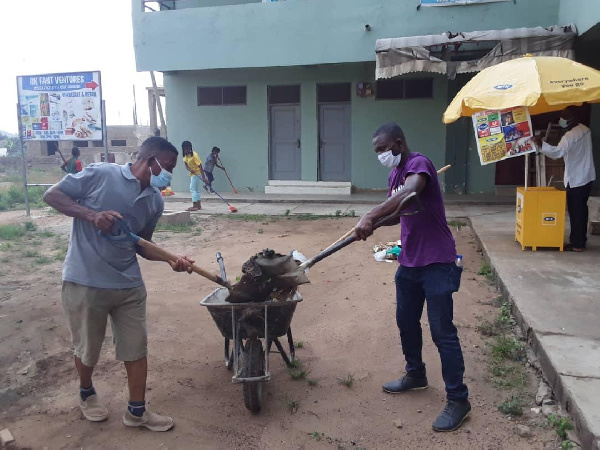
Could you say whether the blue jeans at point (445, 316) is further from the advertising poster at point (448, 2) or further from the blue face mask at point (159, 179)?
the advertising poster at point (448, 2)

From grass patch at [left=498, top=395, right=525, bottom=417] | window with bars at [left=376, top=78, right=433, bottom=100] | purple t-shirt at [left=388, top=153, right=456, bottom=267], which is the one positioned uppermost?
window with bars at [left=376, top=78, right=433, bottom=100]

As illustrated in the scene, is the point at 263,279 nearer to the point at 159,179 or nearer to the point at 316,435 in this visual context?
the point at 159,179

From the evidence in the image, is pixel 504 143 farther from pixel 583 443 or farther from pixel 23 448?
pixel 23 448

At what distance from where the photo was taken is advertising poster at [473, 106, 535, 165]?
6.18 meters

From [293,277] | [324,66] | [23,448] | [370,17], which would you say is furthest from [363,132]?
[23,448]

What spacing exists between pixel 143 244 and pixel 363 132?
1129cm

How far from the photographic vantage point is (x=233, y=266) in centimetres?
700

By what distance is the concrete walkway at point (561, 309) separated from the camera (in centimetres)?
294

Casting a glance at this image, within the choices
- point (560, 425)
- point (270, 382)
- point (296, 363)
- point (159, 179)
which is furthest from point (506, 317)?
point (159, 179)

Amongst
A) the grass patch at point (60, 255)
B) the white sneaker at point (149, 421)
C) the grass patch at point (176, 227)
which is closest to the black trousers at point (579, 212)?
the white sneaker at point (149, 421)

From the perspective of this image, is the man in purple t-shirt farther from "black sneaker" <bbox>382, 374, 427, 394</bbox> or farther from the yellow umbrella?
the yellow umbrella

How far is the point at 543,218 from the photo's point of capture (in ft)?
21.0

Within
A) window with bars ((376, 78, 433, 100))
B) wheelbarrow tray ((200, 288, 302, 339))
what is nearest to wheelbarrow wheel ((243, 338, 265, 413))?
wheelbarrow tray ((200, 288, 302, 339))

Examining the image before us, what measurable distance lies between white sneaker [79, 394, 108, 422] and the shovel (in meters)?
1.38
